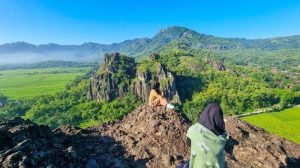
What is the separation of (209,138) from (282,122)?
237 ft

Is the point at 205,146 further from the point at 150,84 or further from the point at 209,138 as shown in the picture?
the point at 150,84

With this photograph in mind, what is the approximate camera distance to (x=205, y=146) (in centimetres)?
644

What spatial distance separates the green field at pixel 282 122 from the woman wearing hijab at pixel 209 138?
5712cm

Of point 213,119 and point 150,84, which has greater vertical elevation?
point 213,119

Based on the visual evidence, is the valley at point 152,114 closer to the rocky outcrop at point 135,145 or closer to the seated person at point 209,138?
the rocky outcrop at point 135,145

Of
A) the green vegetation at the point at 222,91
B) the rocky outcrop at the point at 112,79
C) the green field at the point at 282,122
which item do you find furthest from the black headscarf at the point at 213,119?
the rocky outcrop at the point at 112,79

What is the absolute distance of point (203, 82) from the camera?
12075cm

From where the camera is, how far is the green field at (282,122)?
64287 mm

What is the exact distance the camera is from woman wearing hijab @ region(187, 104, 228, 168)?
6234mm

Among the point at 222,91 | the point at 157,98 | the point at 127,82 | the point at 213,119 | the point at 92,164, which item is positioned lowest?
the point at 222,91

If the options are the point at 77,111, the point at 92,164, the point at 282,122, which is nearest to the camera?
the point at 92,164

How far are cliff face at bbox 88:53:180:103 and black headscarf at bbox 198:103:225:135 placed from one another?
90.4 metres

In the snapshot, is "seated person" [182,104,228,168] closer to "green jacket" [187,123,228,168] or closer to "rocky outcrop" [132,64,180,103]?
"green jacket" [187,123,228,168]

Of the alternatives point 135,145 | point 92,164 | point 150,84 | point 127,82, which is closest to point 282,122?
point 150,84
